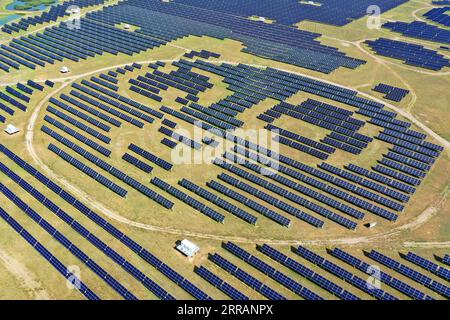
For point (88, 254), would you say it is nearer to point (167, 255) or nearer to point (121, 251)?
point (121, 251)

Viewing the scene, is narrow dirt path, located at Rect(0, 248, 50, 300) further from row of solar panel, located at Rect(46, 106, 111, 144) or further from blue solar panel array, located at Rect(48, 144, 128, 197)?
row of solar panel, located at Rect(46, 106, 111, 144)

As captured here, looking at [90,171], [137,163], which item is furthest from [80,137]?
[137,163]

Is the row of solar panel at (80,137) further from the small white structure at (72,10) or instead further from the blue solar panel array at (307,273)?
the small white structure at (72,10)

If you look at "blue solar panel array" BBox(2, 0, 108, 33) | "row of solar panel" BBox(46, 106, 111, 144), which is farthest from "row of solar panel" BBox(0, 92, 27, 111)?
"blue solar panel array" BBox(2, 0, 108, 33)


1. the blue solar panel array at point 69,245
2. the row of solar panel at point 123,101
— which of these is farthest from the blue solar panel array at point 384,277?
the row of solar panel at point 123,101

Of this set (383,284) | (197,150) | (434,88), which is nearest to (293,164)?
(197,150)

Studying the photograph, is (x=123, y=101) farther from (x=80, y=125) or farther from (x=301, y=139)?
(x=301, y=139)
